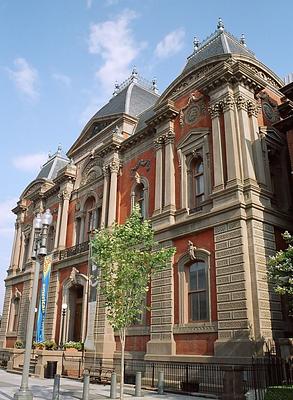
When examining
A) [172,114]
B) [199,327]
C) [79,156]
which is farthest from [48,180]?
[199,327]

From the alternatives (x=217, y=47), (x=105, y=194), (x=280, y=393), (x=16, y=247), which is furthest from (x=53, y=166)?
(x=280, y=393)

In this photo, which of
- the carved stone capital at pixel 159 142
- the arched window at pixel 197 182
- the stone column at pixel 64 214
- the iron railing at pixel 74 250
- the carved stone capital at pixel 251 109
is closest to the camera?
the carved stone capital at pixel 251 109

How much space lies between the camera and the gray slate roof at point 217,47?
22.5 meters

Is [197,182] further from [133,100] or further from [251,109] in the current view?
[133,100]

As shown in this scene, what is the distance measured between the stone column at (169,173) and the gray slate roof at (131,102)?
25.4ft

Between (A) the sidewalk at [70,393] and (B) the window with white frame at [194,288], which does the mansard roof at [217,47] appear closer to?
(B) the window with white frame at [194,288]

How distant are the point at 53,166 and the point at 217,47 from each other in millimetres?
21868

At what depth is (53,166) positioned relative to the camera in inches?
1549

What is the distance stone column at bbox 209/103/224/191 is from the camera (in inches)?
695

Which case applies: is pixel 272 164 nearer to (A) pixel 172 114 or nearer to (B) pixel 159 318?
(A) pixel 172 114

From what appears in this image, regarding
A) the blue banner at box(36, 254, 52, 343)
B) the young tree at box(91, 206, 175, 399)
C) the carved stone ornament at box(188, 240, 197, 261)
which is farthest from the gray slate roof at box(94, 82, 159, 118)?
the young tree at box(91, 206, 175, 399)

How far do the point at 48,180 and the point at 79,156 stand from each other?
6110 millimetres

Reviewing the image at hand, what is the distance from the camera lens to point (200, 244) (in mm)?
17766

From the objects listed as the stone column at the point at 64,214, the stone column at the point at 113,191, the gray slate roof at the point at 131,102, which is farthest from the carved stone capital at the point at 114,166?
the stone column at the point at 64,214
